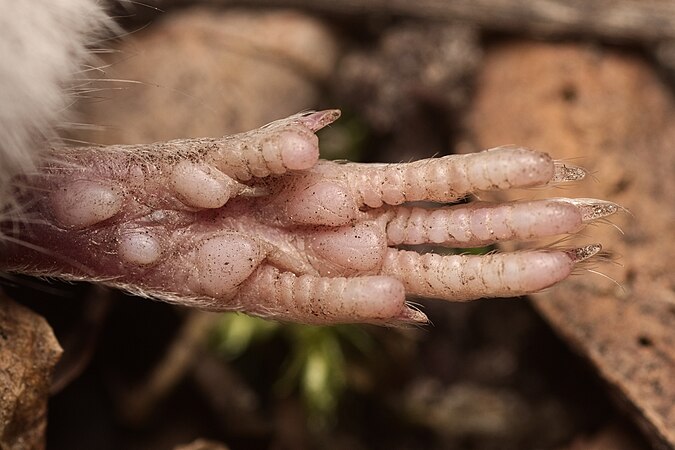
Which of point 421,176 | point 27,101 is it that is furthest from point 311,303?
point 27,101

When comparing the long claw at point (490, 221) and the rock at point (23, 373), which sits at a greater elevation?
the long claw at point (490, 221)

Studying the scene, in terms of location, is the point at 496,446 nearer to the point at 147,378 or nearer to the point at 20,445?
the point at 147,378

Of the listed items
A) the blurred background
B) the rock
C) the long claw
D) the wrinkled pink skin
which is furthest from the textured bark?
the rock

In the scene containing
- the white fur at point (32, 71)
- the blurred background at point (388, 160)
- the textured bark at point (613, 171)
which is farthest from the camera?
the blurred background at point (388, 160)

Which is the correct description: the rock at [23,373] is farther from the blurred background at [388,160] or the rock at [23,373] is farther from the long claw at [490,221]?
the long claw at [490,221]

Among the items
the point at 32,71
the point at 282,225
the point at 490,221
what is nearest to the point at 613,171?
the point at 490,221

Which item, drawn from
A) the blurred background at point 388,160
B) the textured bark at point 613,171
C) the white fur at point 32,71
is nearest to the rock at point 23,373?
the white fur at point 32,71

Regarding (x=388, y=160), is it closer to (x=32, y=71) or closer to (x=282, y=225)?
(x=282, y=225)
